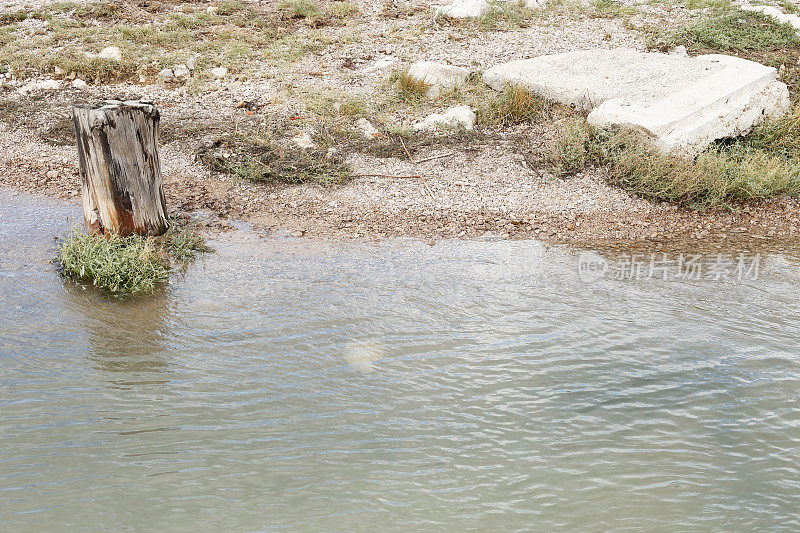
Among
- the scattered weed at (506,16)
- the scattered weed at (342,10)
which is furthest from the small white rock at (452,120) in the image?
the scattered weed at (342,10)

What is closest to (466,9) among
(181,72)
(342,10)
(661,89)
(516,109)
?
(342,10)

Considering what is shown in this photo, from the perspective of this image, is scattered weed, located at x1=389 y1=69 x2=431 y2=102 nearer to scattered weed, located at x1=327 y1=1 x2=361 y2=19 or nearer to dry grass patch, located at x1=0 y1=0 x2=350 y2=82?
dry grass patch, located at x1=0 y1=0 x2=350 y2=82

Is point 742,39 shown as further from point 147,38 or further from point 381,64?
point 147,38

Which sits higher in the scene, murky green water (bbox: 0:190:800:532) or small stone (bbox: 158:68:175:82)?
small stone (bbox: 158:68:175:82)

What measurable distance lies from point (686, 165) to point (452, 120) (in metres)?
3.07

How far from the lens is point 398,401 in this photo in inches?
170

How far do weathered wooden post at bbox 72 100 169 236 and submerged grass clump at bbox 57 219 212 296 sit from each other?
18 cm

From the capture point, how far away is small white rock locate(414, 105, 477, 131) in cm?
888

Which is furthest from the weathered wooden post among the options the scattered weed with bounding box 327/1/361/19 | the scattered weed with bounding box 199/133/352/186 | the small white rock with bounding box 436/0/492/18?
the small white rock with bounding box 436/0/492/18

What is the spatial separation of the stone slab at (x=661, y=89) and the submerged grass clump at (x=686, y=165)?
7.8 inches

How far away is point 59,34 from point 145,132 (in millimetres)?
7221

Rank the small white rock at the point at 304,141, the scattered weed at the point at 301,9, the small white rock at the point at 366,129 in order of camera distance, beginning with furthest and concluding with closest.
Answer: the scattered weed at the point at 301,9
the small white rock at the point at 366,129
the small white rock at the point at 304,141

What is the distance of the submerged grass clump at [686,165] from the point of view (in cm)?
750

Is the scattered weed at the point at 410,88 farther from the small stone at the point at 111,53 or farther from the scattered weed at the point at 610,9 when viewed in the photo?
the scattered weed at the point at 610,9
